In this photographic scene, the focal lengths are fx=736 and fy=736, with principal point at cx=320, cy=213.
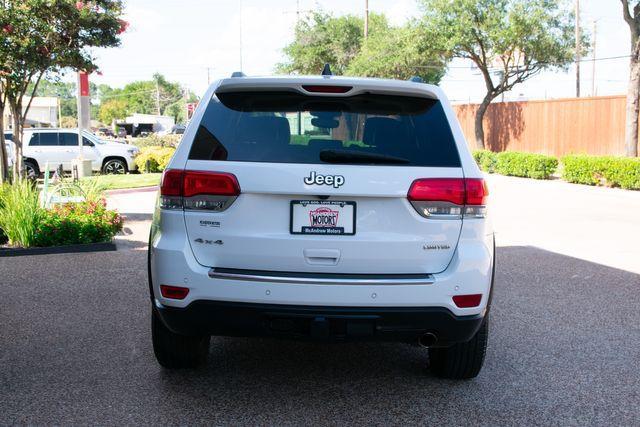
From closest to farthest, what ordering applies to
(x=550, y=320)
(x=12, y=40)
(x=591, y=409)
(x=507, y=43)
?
(x=591, y=409), (x=550, y=320), (x=12, y=40), (x=507, y=43)

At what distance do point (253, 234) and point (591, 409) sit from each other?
222 cm

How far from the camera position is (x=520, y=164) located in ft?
81.8

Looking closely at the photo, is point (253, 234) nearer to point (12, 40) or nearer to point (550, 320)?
point (550, 320)

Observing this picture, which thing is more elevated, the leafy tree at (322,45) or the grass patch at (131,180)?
the leafy tree at (322,45)

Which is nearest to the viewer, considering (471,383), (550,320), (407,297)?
(407,297)

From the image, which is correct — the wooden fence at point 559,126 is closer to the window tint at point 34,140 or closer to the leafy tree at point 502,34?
the leafy tree at point 502,34

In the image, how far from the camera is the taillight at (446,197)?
390cm

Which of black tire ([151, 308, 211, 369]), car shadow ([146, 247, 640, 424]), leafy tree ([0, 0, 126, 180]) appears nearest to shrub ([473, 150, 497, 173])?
leafy tree ([0, 0, 126, 180])

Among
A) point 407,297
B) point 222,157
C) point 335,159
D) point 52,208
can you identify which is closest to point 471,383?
point 407,297

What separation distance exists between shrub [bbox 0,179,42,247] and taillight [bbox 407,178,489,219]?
23.3 feet

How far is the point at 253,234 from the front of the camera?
3.88m

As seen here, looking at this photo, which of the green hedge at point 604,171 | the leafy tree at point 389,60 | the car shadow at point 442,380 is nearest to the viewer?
the car shadow at point 442,380

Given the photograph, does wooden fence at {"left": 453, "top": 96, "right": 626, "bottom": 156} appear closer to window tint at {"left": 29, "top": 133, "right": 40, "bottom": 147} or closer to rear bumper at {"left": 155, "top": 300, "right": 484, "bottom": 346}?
window tint at {"left": 29, "top": 133, "right": 40, "bottom": 147}

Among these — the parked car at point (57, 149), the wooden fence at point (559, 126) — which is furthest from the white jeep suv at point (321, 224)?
the wooden fence at point (559, 126)
